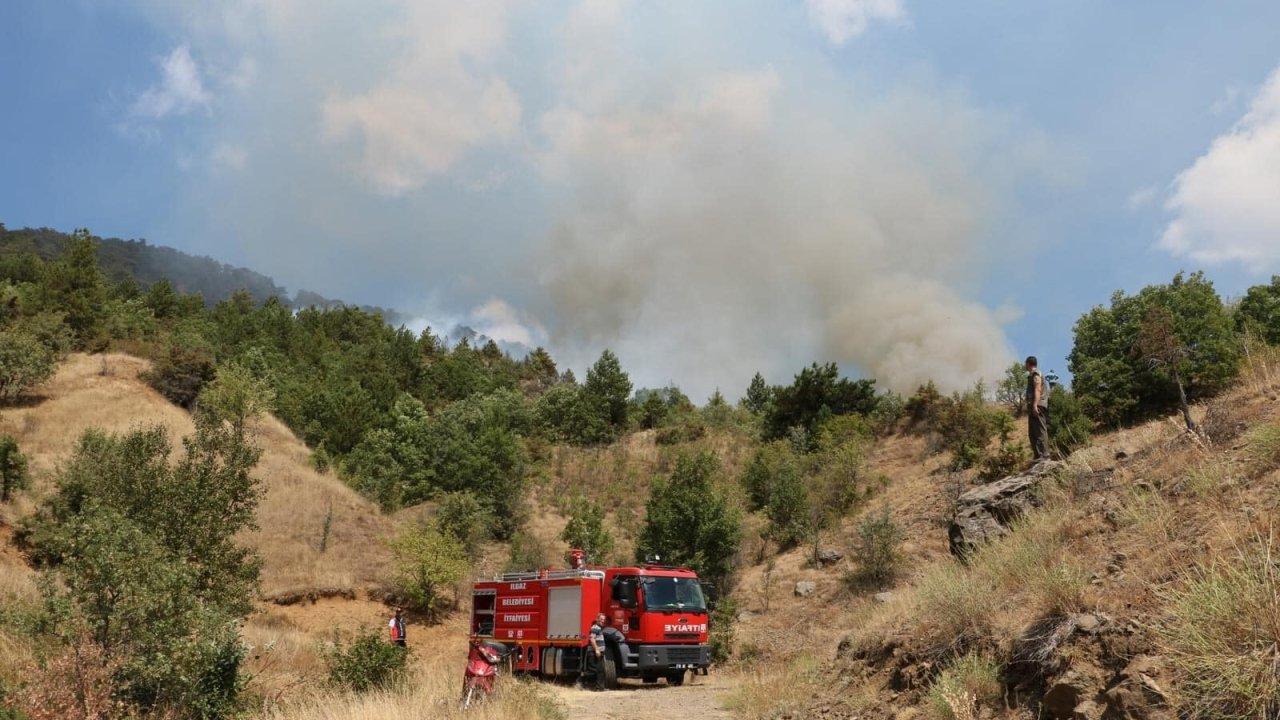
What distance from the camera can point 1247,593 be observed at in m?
5.04

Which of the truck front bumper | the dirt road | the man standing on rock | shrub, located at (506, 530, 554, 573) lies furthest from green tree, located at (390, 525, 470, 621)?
the man standing on rock

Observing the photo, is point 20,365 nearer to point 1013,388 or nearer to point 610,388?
point 610,388

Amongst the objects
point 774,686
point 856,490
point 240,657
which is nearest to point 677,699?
point 774,686

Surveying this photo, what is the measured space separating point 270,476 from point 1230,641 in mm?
43828

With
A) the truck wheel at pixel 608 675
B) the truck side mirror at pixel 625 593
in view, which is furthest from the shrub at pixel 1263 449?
the truck side mirror at pixel 625 593

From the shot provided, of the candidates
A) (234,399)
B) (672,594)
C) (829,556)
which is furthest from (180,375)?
(672,594)

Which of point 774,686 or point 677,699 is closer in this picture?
point 774,686

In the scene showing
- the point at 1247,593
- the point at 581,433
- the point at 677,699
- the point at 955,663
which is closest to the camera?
the point at 1247,593

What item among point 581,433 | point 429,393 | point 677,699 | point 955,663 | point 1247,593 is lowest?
point 677,699

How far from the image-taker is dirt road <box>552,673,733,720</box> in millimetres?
12582

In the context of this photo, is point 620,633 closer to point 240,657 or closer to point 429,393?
point 240,657

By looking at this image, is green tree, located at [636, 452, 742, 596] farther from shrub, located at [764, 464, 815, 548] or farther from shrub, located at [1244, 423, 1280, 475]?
shrub, located at [1244, 423, 1280, 475]

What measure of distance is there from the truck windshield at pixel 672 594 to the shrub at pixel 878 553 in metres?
8.35

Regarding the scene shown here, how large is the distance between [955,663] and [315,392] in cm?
5811
